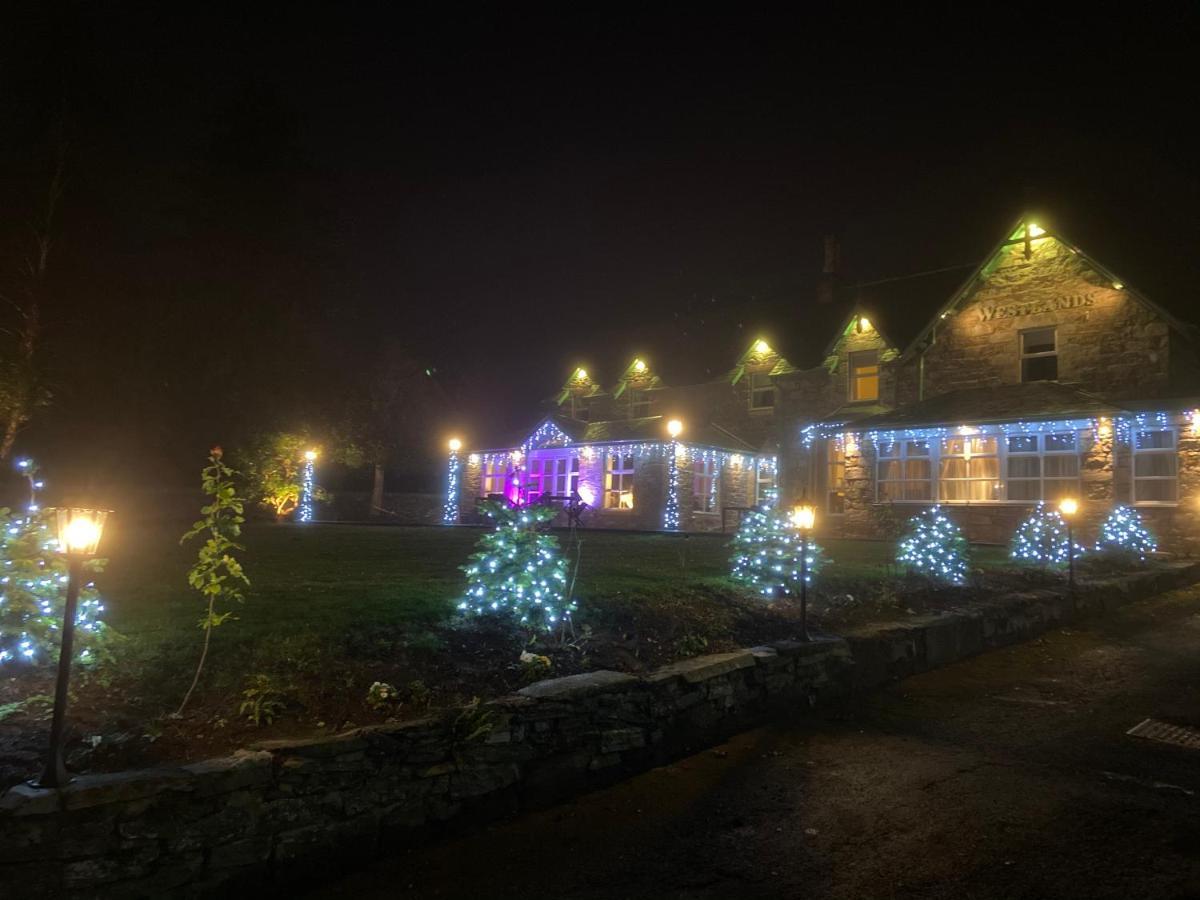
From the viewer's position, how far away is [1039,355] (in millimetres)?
22156

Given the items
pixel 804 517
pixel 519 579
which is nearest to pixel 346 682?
pixel 519 579

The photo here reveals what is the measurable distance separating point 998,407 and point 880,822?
738 inches

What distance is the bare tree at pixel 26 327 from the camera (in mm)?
11961

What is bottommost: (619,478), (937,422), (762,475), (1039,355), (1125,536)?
(1125,536)

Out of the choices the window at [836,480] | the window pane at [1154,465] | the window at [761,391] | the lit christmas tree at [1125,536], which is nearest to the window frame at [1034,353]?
the window pane at [1154,465]

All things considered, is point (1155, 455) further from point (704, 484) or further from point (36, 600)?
point (36, 600)

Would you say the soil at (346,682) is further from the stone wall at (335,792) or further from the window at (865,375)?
the window at (865,375)

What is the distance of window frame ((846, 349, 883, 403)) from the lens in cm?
2519

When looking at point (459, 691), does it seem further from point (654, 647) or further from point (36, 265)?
point (36, 265)

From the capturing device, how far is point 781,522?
988cm

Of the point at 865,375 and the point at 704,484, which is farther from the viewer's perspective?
the point at 704,484

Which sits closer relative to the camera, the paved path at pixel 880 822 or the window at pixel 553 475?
the paved path at pixel 880 822

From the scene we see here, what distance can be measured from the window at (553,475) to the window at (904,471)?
9657 millimetres

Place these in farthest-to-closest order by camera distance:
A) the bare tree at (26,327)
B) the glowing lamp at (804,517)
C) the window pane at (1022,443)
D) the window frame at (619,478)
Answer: the window frame at (619,478) → the window pane at (1022,443) → the bare tree at (26,327) → the glowing lamp at (804,517)
